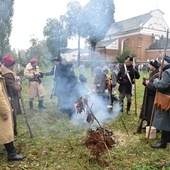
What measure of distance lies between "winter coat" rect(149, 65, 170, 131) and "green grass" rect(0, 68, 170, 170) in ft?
1.93

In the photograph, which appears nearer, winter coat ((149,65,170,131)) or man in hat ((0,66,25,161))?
man in hat ((0,66,25,161))

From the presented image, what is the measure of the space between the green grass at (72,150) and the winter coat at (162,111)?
59 cm

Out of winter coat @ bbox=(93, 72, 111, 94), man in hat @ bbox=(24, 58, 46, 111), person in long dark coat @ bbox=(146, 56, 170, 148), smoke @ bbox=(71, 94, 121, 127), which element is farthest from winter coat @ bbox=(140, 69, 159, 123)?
man in hat @ bbox=(24, 58, 46, 111)

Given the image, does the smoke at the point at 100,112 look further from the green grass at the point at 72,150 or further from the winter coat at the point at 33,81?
the winter coat at the point at 33,81

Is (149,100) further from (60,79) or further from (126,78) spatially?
(60,79)

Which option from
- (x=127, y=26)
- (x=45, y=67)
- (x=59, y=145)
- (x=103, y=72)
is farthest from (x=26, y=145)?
(x=127, y=26)

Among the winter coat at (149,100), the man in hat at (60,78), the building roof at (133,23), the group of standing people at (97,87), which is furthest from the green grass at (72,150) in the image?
the building roof at (133,23)

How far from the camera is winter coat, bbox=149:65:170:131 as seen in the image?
3764 mm

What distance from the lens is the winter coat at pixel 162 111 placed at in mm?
3764

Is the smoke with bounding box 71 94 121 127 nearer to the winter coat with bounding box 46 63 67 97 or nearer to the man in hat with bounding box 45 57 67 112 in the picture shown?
the man in hat with bounding box 45 57 67 112

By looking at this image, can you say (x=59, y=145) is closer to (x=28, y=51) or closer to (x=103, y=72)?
(x=103, y=72)

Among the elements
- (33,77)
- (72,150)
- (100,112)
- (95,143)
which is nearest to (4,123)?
(72,150)

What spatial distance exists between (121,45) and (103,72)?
34.1 meters

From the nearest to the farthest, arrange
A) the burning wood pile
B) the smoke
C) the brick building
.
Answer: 1. the burning wood pile
2. the smoke
3. the brick building
